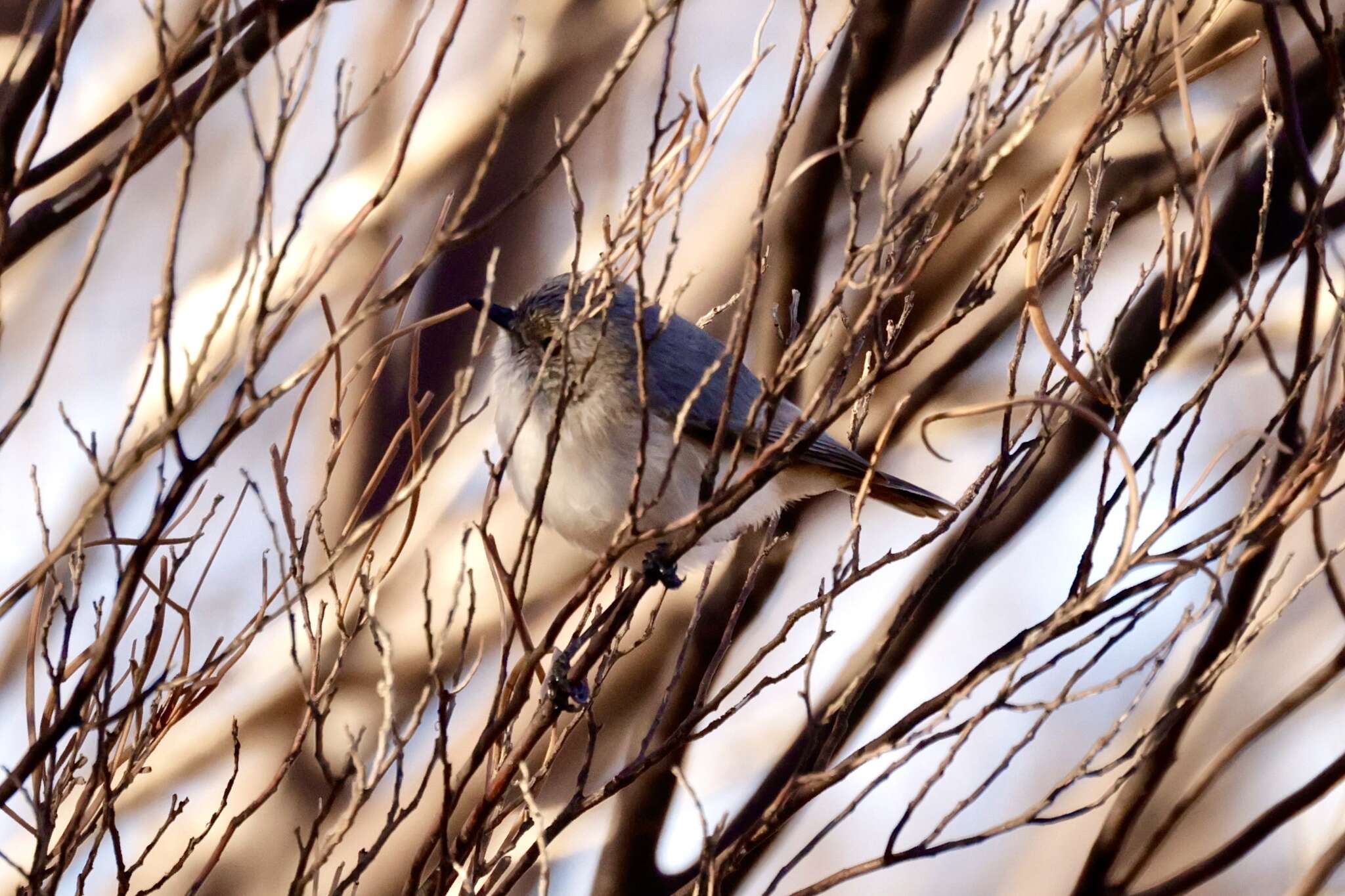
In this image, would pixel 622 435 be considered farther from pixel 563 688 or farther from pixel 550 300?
pixel 563 688

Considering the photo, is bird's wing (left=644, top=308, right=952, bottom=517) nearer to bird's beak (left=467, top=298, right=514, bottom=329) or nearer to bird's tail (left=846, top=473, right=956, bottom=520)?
bird's tail (left=846, top=473, right=956, bottom=520)

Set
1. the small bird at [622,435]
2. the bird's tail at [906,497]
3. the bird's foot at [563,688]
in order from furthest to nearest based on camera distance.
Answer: the bird's tail at [906,497] → the small bird at [622,435] → the bird's foot at [563,688]

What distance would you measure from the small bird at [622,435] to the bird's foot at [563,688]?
216 millimetres

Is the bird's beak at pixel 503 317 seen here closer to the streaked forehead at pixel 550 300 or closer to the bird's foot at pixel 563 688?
the streaked forehead at pixel 550 300

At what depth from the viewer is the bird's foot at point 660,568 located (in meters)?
1.43

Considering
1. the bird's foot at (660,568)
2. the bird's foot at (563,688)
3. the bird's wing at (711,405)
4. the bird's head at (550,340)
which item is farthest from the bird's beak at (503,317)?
the bird's foot at (563,688)

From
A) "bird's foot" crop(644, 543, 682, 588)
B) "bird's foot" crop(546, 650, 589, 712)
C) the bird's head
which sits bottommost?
"bird's foot" crop(546, 650, 589, 712)

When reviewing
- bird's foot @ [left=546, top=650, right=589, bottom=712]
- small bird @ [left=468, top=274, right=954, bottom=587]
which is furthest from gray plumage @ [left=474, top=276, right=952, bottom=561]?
bird's foot @ [left=546, top=650, right=589, bottom=712]

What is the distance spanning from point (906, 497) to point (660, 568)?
753 mm

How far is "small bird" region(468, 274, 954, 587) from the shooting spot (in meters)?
1.85

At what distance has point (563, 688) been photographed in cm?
138

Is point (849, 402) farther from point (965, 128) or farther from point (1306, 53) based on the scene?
point (1306, 53)

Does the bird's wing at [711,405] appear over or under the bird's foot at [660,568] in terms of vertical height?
over

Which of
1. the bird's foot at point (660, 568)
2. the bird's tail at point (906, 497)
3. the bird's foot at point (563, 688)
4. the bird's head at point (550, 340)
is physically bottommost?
the bird's foot at point (563, 688)
